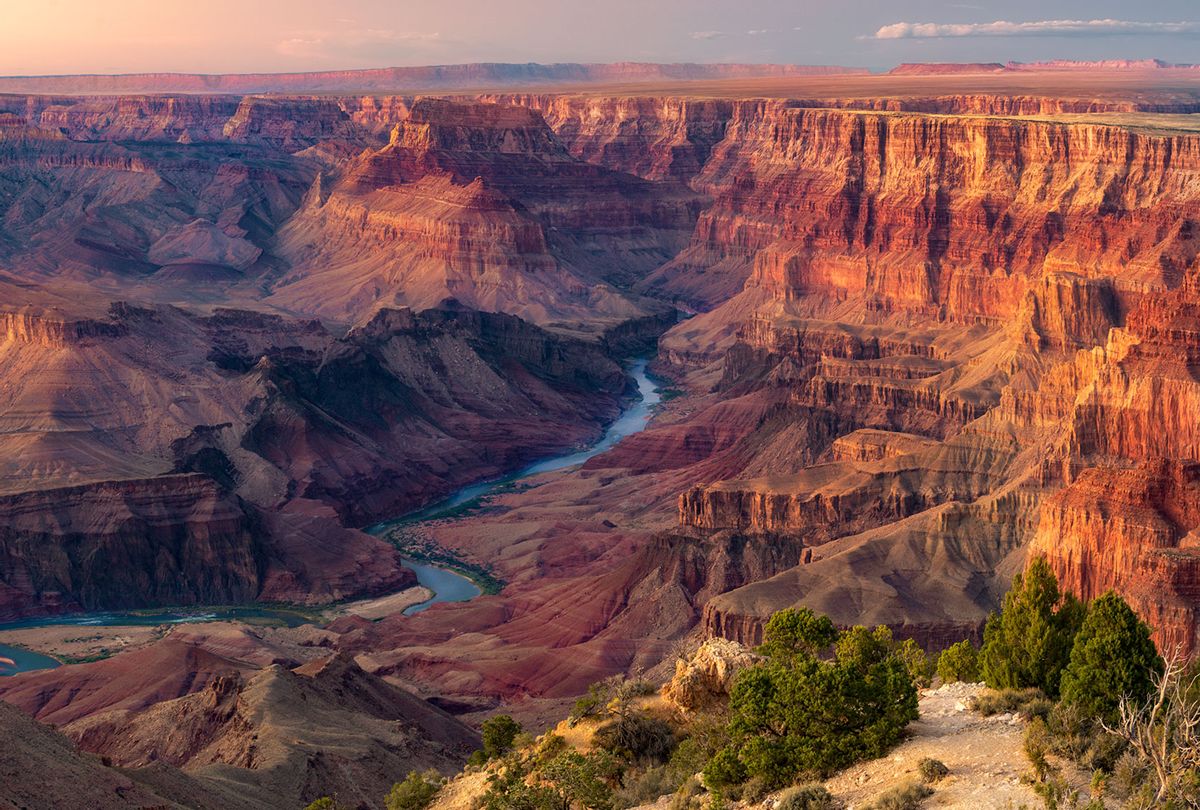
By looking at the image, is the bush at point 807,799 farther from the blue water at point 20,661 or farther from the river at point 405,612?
the river at point 405,612

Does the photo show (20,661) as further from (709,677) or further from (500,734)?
(709,677)

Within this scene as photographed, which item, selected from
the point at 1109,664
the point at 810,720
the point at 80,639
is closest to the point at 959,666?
the point at 1109,664

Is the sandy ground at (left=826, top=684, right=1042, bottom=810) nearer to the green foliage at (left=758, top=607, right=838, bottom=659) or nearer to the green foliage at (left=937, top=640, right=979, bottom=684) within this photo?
the green foliage at (left=758, top=607, right=838, bottom=659)

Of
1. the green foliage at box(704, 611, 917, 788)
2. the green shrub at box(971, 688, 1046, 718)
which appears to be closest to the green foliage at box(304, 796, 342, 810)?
the green foliage at box(704, 611, 917, 788)

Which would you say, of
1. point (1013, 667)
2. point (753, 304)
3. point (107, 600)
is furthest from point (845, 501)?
point (753, 304)

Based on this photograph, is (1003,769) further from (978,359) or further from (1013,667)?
(978,359)
